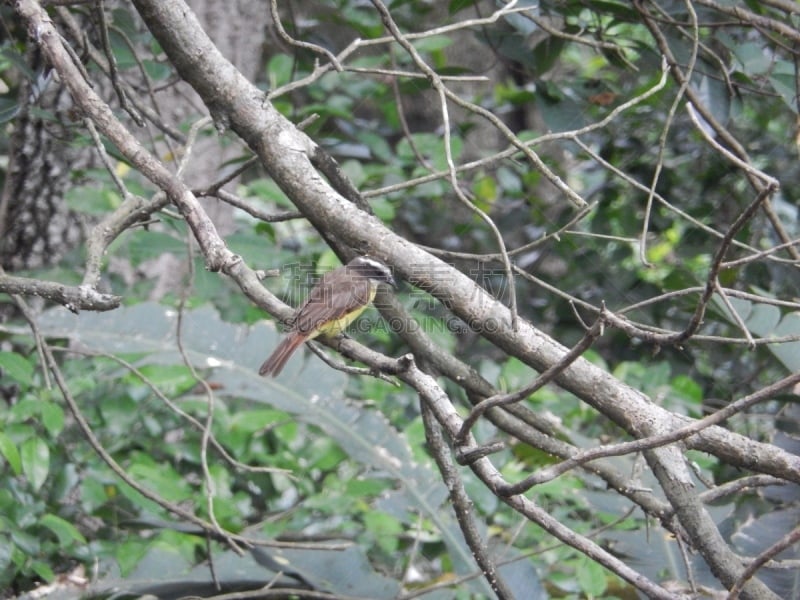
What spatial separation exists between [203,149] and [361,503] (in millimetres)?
2524

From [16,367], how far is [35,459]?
375 millimetres

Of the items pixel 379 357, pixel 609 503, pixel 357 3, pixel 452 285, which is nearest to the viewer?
pixel 379 357

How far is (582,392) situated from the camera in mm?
2477

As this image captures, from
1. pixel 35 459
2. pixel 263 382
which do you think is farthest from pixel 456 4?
pixel 35 459

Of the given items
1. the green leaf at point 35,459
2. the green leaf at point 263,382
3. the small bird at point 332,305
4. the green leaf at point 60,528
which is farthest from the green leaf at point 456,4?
the green leaf at point 60,528

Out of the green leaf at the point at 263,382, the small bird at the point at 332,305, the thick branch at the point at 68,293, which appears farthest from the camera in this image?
the green leaf at the point at 263,382

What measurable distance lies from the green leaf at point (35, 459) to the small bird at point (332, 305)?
3.02 ft

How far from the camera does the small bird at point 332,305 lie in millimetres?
3315

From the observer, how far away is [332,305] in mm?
3775

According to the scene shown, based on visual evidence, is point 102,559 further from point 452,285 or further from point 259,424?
point 452,285

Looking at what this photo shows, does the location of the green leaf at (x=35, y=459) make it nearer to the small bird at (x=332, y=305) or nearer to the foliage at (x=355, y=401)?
the foliage at (x=355, y=401)

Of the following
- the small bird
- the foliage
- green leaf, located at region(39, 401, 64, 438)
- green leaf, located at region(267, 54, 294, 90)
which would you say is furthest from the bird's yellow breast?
green leaf, located at region(267, 54, 294, 90)

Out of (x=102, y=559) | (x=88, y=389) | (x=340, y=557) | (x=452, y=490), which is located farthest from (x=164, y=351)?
(x=452, y=490)

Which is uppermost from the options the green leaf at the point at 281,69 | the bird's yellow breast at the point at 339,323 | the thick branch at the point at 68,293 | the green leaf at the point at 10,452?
the green leaf at the point at 281,69
